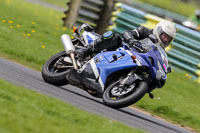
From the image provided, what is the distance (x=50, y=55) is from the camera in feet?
37.4

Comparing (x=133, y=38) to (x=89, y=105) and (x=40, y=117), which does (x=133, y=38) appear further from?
(x=40, y=117)

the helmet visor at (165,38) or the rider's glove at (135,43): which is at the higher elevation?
the helmet visor at (165,38)

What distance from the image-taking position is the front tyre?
837 cm

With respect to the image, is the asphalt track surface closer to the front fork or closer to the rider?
the front fork

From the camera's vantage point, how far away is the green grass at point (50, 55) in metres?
9.38

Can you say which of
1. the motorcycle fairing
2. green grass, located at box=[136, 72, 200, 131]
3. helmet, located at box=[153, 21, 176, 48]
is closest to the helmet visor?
helmet, located at box=[153, 21, 176, 48]

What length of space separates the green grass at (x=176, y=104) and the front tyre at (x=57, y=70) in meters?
1.86

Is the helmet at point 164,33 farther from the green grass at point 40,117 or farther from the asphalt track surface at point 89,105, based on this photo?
the green grass at point 40,117

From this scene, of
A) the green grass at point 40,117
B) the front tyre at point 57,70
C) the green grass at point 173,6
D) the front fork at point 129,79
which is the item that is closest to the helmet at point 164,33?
the front fork at point 129,79

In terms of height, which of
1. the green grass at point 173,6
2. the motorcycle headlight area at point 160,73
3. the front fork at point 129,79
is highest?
the motorcycle headlight area at point 160,73

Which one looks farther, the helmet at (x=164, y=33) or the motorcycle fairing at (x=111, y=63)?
the helmet at (x=164, y=33)

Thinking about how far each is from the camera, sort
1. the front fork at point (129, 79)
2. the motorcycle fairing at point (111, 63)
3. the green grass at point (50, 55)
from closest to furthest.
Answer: the front fork at point (129, 79), the motorcycle fairing at point (111, 63), the green grass at point (50, 55)

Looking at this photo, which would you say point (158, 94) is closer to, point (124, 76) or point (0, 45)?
point (124, 76)

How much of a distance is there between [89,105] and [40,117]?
234 centimetres
